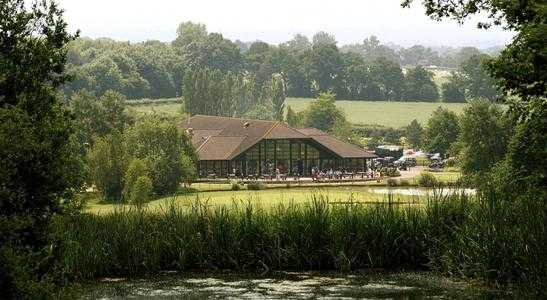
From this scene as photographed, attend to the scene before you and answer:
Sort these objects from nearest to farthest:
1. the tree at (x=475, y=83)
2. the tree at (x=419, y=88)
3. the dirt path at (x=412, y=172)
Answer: the dirt path at (x=412, y=172) → the tree at (x=419, y=88) → the tree at (x=475, y=83)

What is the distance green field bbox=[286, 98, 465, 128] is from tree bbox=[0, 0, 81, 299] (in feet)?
447

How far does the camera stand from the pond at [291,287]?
66.8 feet

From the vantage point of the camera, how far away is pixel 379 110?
548ft

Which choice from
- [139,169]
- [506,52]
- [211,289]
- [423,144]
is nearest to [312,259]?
[211,289]

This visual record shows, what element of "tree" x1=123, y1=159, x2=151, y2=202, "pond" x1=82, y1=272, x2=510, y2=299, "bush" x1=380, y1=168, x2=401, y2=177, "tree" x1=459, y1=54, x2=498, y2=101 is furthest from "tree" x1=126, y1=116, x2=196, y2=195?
"tree" x1=459, y1=54, x2=498, y2=101

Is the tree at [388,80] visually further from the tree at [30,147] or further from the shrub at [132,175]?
the tree at [30,147]

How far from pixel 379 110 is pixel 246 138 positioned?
71.7 metres

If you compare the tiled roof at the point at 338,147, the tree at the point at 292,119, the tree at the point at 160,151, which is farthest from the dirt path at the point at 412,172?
the tree at the point at 292,119

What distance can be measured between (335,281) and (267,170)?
240 feet

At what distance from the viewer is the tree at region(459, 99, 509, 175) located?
230 feet

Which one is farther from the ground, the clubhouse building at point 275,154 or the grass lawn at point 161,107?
the grass lawn at point 161,107

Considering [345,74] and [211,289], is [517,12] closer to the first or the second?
[211,289]

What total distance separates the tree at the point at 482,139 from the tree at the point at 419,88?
112628mm

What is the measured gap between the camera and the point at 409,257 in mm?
23734
